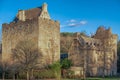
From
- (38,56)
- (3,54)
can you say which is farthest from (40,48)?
(3,54)

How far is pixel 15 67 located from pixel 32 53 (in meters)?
4.58

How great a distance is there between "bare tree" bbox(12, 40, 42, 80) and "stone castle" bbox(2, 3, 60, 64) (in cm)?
249

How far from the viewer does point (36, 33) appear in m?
61.6

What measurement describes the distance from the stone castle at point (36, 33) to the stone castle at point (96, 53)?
353 inches

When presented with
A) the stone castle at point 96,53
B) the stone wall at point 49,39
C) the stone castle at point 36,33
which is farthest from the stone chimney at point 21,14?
the stone castle at point 96,53

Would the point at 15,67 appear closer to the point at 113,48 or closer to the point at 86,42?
the point at 86,42

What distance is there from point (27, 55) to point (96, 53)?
82.1 feet

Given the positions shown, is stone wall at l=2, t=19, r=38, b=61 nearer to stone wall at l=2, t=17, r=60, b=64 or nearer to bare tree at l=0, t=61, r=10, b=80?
stone wall at l=2, t=17, r=60, b=64

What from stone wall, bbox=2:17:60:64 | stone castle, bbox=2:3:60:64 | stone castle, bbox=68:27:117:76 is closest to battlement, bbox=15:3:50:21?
stone castle, bbox=2:3:60:64

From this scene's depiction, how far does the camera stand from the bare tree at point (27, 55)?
179 feet

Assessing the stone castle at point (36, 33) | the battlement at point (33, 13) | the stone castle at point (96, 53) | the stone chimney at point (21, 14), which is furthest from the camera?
the stone castle at point (96, 53)

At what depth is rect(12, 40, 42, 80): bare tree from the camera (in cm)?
5460

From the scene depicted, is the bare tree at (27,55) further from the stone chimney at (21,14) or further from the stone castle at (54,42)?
the stone chimney at (21,14)

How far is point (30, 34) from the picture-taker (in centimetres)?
6234
